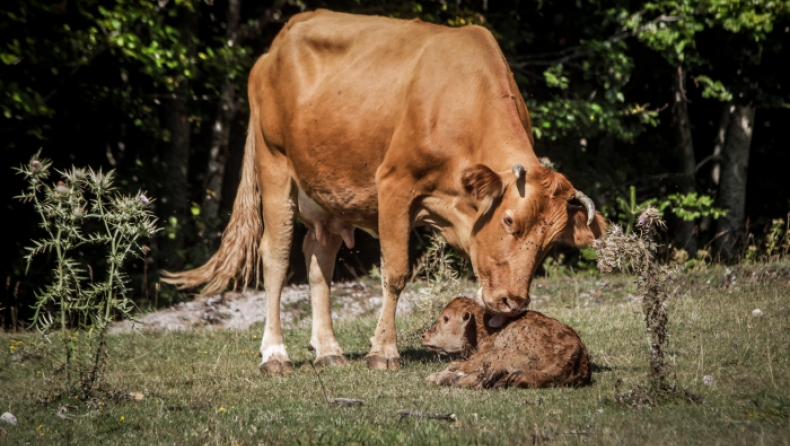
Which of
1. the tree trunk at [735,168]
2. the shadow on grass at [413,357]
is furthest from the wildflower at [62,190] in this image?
the tree trunk at [735,168]

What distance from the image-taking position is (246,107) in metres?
13.5

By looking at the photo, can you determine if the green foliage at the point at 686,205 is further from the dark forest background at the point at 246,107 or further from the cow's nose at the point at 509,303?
the cow's nose at the point at 509,303

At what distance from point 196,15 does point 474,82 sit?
22.1 ft

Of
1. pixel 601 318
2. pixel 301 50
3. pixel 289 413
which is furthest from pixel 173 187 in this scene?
pixel 289 413

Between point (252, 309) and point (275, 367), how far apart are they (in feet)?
14.1

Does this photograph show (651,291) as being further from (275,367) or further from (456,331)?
(275,367)

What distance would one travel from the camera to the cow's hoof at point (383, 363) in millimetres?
6891

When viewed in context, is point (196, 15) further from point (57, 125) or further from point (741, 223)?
point (741, 223)

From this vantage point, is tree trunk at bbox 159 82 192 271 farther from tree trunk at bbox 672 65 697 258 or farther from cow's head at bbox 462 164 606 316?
tree trunk at bbox 672 65 697 258

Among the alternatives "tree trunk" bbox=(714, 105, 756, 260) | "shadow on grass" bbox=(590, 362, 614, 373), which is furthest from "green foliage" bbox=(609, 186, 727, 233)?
"shadow on grass" bbox=(590, 362, 614, 373)

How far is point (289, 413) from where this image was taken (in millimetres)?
5230

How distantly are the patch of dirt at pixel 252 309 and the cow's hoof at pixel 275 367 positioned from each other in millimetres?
3031

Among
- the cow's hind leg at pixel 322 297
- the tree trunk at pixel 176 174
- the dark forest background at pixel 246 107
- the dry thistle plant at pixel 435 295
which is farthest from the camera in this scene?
the tree trunk at pixel 176 174

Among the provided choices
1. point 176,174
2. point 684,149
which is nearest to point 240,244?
point 176,174
